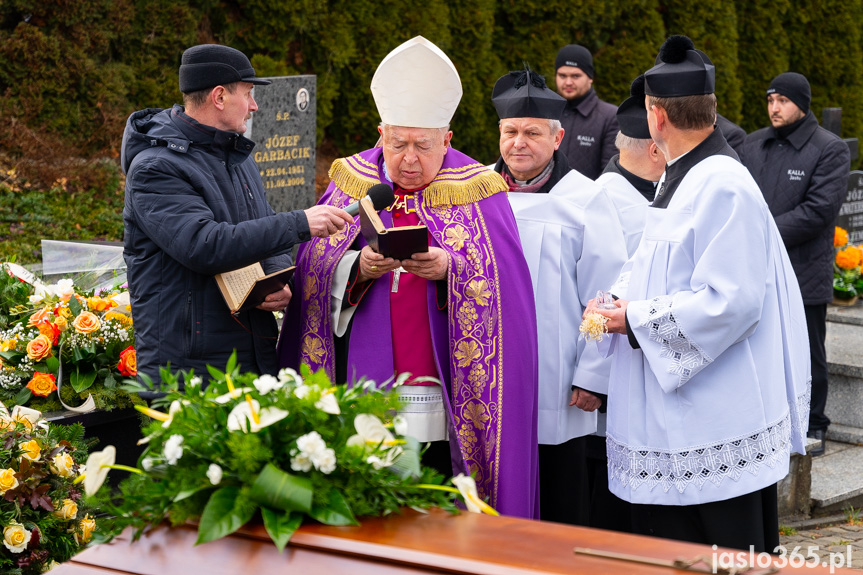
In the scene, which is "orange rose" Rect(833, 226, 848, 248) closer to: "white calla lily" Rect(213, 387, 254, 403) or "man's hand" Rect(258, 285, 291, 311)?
"man's hand" Rect(258, 285, 291, 311)

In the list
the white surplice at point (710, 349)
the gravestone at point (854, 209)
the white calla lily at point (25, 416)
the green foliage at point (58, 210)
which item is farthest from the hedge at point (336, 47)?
the white surplice at point (710, 349)

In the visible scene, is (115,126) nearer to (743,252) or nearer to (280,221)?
(280,221)

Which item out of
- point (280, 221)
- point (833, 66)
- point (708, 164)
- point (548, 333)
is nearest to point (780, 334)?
point (708, 164)

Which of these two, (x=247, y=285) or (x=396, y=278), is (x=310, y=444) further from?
(x=396, y=278)

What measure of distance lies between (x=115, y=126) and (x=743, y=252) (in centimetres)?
683

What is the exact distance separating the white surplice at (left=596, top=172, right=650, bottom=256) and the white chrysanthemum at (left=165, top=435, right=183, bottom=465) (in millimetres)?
2610

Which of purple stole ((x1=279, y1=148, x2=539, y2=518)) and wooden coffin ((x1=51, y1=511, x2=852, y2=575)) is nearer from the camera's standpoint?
wooden coffin ((x1=51, y1=511, x2=852, y2=575))

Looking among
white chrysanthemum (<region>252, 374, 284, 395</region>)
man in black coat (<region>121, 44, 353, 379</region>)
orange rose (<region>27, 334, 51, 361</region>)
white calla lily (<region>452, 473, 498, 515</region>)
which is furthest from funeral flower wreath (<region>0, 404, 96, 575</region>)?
white calla lily (<region>452, 473, 498, 515</region>)

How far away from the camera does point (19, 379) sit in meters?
4.27

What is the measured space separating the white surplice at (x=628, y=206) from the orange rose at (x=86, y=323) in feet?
7.48

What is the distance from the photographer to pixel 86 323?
4.33 meters

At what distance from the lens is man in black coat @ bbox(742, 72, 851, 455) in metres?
→ 6.30

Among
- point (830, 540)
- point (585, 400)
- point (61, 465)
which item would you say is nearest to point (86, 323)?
point (61, 465)

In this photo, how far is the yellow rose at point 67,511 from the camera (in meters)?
3.48
